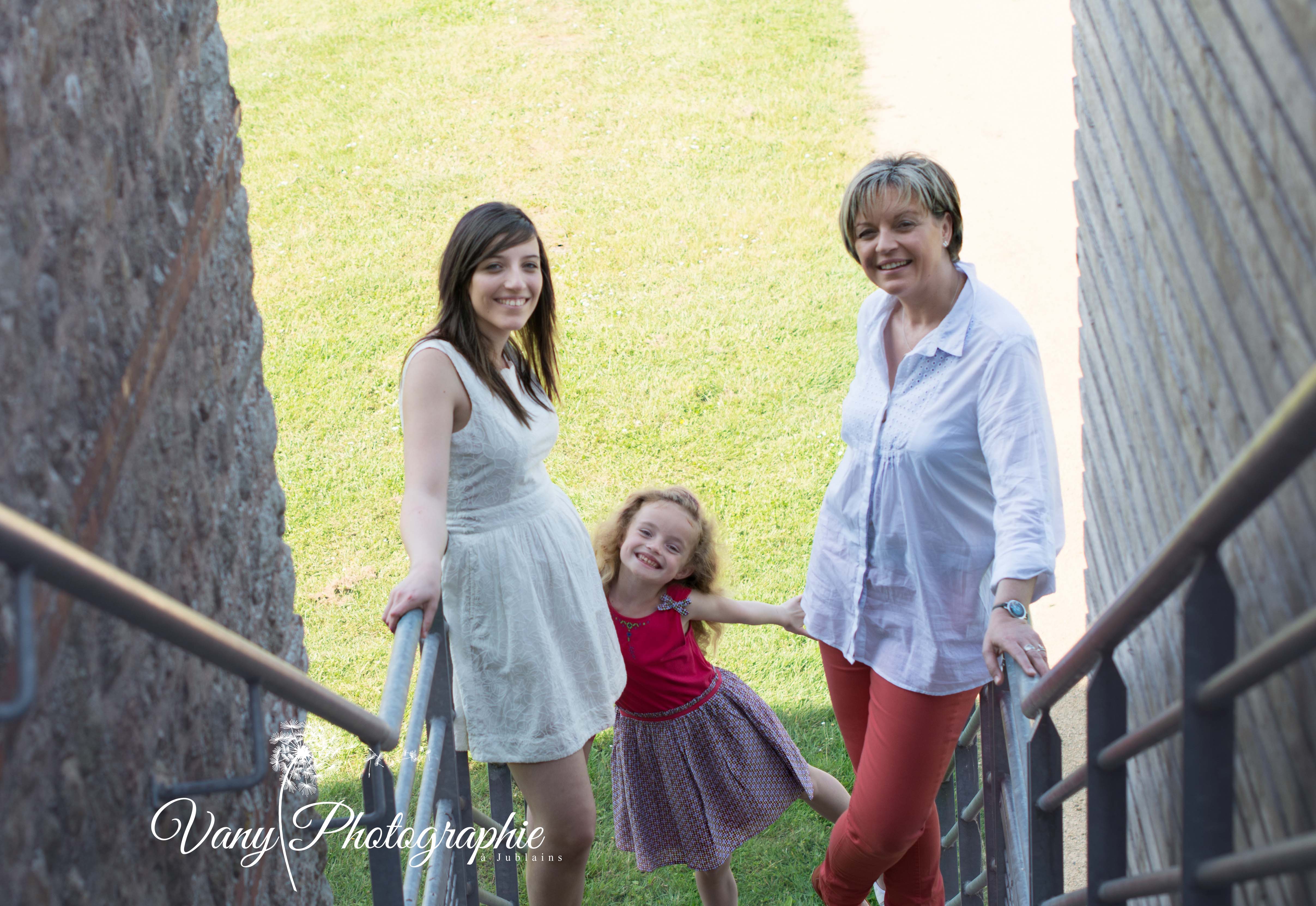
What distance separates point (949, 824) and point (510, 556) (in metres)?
1.91

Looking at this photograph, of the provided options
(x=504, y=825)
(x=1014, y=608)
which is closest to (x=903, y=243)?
(x=1014, y=608)

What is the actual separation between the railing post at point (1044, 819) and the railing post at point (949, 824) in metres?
1.33

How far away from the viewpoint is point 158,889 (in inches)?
70.1

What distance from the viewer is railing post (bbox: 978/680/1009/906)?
2.66 metres

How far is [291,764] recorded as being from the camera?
2494 millimetres

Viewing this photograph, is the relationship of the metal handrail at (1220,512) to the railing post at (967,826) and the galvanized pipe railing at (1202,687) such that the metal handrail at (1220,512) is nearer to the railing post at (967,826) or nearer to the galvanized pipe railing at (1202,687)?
the galvanized pipe railing at (1202,687)

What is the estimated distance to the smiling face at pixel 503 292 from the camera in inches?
109

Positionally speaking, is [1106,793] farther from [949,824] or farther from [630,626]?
[949,824]

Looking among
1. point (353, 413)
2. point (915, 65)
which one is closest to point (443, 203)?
point (353, 413)

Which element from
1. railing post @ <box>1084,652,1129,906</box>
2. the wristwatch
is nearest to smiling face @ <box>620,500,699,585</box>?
the wristwatch

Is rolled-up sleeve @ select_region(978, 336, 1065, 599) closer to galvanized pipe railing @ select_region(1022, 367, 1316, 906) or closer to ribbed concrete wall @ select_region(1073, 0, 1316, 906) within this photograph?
ribbed concrete wall @ select_region(1073, 0, 1316, 906)

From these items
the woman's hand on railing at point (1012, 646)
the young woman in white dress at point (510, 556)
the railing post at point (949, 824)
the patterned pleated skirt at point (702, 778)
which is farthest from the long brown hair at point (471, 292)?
the railing post at point (949, 824)

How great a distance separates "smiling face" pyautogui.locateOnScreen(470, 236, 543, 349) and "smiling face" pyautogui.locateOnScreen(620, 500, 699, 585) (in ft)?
2.27

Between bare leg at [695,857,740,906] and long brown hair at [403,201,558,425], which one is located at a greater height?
long brown hair at [403,201,558,425]
